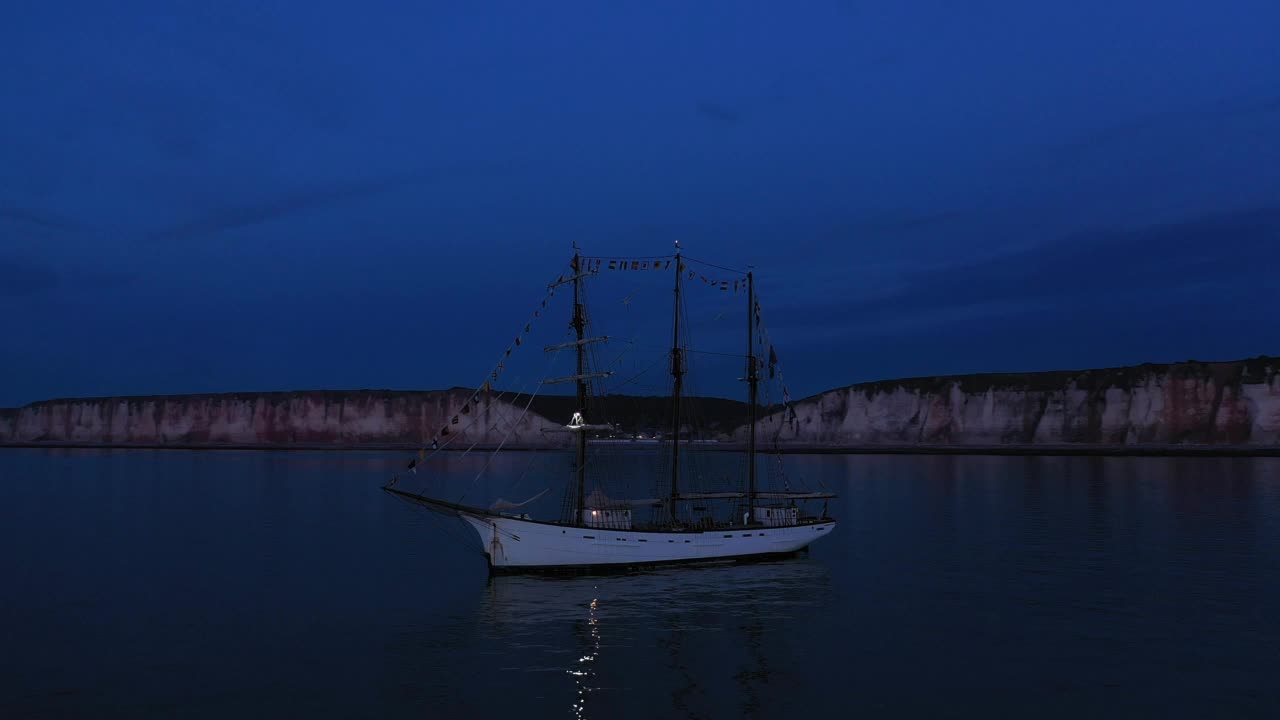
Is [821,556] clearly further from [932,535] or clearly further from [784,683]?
[784,683]

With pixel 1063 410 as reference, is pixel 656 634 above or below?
below

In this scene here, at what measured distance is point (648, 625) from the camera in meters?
25.6

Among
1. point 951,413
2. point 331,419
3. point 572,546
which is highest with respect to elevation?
point 951,413

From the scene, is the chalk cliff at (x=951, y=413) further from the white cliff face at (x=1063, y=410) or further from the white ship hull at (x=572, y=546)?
the white ship hull at (x=572, y=546)

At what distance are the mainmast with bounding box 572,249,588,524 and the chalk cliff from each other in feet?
271

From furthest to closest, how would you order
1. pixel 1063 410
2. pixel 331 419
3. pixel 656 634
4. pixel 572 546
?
pixel 331 419
pixel 1063 410
pixel 572 546
pixel 656 634

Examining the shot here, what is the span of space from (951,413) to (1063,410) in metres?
17.1

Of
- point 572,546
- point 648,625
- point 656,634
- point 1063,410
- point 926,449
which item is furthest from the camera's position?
point 926,449

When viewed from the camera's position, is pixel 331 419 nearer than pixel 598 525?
No

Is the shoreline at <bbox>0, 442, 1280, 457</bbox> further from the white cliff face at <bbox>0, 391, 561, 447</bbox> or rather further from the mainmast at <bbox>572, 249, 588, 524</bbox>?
the mainmast at <bbox>572, 249, 588, 524</bbox>

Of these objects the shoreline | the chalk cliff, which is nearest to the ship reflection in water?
the shoreline

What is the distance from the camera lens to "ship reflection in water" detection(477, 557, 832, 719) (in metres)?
19.0

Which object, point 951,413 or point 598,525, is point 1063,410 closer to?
point 951,413

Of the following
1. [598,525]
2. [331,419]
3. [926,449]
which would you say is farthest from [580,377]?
[331,419]
